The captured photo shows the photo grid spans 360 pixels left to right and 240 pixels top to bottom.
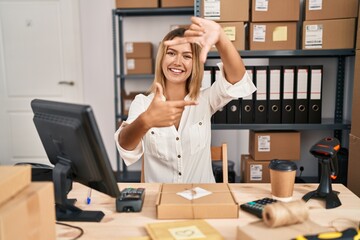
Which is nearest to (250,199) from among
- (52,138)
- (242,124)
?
(52,138)

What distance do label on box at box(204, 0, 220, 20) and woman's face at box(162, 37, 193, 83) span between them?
2.38 feet

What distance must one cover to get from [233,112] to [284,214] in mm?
1457

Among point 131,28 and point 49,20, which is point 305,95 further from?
point 49,20

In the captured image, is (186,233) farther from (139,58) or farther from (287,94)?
(139,58)

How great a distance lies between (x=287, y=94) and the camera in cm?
211

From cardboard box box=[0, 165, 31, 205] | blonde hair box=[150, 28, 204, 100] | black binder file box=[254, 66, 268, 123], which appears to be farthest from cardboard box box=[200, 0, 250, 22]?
cardboard box box=[0, 165, 31, 205]

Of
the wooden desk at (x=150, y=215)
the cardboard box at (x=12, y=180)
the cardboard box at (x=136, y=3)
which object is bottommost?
the wooden desk at (x=150, y=215)

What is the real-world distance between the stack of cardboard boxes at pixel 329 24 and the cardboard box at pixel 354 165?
65 centimetres

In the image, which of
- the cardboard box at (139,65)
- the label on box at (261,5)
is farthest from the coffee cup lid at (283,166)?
the cardboard box at (139,65)

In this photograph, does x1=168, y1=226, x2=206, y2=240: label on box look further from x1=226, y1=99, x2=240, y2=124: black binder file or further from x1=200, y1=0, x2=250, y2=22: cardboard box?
x1=200, y1=0, x2=250, y2=22: cardboard box

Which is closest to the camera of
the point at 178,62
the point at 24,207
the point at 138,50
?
the point at 24,207

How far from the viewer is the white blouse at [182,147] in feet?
4.74

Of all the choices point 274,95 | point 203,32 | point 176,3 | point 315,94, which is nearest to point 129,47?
point 176,3

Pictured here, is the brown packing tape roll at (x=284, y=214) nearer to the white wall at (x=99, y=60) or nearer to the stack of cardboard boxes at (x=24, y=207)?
the stack of cardboard boxes at (x=24, y=207)
